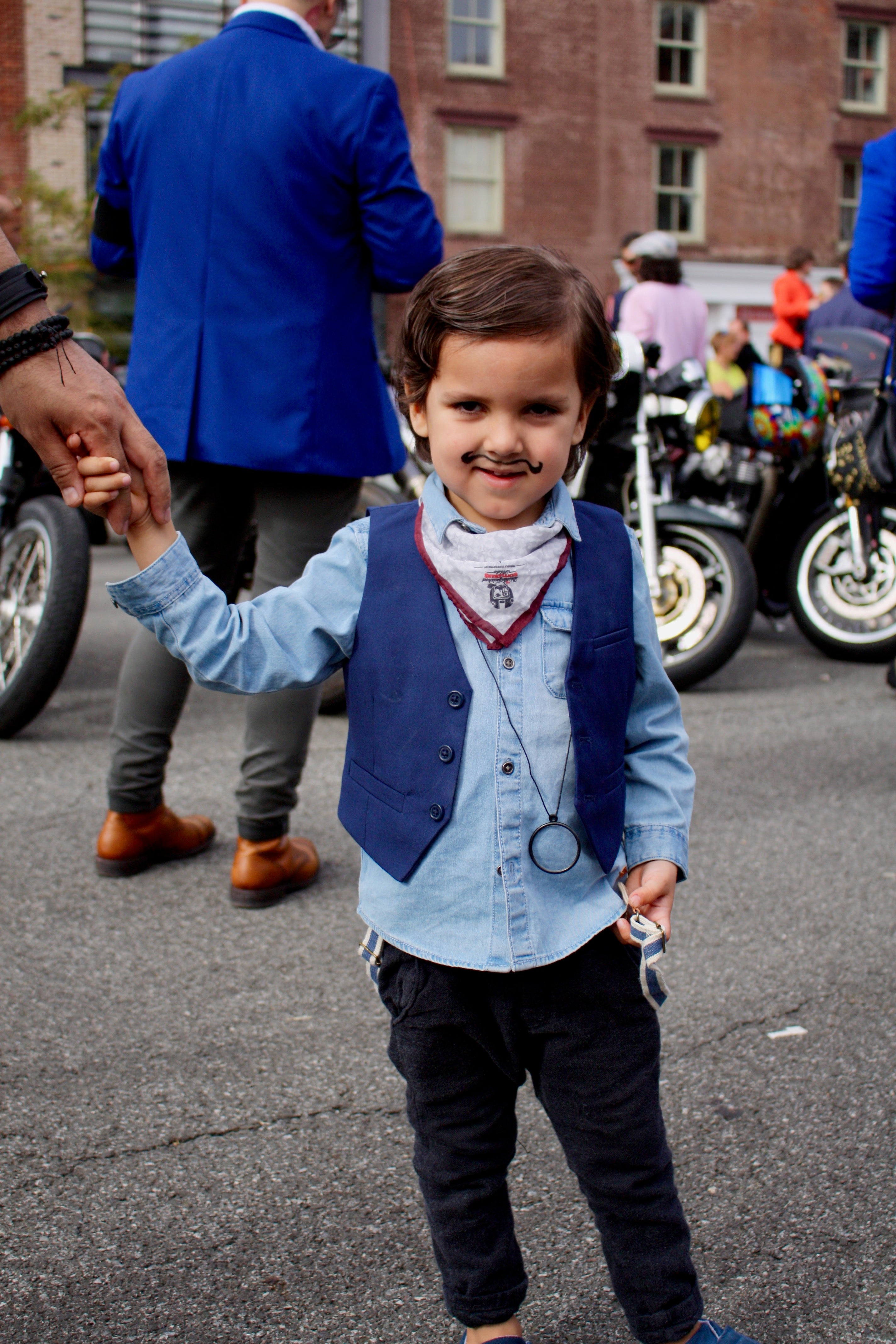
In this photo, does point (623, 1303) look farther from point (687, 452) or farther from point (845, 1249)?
point (687, 452)

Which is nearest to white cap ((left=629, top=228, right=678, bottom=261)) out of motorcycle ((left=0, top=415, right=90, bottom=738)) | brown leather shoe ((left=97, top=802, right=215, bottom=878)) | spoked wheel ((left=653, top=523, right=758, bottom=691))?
spoked wheel ((left=653, top=523, right=758, bottom=691))

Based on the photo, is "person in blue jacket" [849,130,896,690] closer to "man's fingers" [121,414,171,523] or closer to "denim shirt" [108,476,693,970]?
"denim shirt" [108,476,693,970]

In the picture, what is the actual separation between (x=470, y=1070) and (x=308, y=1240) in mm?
511

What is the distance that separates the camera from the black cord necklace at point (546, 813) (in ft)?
4.70

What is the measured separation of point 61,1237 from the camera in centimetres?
177

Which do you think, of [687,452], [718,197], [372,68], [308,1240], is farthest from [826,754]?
→ [718,197]

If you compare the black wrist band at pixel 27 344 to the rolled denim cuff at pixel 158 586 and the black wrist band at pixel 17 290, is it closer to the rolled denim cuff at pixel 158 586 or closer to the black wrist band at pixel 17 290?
the black wrist band at pixel 17 290

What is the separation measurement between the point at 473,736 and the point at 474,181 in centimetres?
2222

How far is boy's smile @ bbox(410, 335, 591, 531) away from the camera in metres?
1.38

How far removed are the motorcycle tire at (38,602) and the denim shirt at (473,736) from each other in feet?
9.00

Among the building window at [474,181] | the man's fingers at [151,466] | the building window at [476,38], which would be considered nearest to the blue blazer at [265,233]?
the man's fingers at [151,466]

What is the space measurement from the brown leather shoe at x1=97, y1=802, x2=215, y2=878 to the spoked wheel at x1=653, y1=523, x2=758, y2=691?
2.42m

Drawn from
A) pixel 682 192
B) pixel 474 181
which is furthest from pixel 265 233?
pixel 682 192

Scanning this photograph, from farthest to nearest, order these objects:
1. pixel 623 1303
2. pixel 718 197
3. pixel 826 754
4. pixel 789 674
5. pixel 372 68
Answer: pixel 718 197, pixel 789 674, pixel 826 754, pixel 372 68, pixel 623 1303
